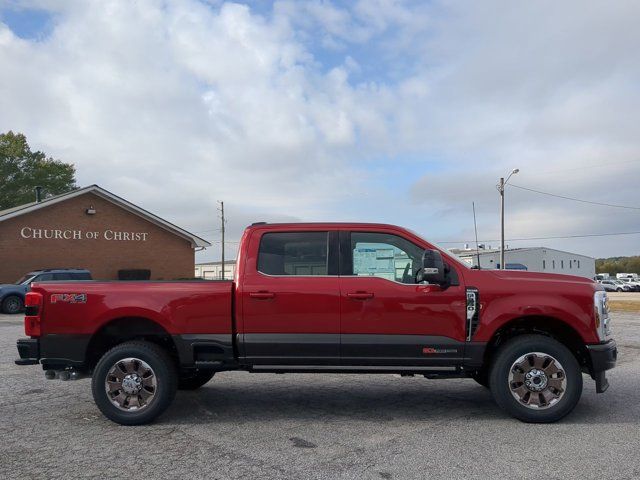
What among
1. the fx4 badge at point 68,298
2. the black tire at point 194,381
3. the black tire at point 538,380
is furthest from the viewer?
the black tire at point 194,381

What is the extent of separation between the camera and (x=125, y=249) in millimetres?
31438

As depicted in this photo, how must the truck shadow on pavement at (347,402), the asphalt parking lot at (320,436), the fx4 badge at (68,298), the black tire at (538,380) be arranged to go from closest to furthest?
the asphalt parking lot at (320,436) < the black tire at (538,380) < the fx4 badge at (68,298) < the truck shadow on pavement at (347,402)

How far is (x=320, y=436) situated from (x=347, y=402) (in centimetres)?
137

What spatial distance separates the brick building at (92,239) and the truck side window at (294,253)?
81.9 ft

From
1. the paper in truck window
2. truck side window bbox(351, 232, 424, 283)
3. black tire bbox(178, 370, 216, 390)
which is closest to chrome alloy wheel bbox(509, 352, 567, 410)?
truck side window bbox(351, 232, 424, 283)

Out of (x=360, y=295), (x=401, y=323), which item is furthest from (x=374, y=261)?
(x=401, y=323)

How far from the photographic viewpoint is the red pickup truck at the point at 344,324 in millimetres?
5266

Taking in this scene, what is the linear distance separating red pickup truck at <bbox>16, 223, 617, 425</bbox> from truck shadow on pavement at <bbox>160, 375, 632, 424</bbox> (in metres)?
0.53

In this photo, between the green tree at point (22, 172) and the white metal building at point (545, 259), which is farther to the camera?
the white metal building at point (545, 259)

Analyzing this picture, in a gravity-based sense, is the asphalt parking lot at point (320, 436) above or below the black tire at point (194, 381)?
below

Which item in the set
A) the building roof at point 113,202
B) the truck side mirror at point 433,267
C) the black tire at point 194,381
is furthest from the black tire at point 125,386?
the building roof at point 113,202

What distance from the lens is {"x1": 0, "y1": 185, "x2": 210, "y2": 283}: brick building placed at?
27.0 metres

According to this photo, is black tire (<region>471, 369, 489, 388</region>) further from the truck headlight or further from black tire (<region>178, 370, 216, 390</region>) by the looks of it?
black tire (<region>178, 370, 216, 390</region>)

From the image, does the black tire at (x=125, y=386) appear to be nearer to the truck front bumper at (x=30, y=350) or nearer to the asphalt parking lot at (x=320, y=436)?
the asphalt parking lot at (x=320, y=436)
